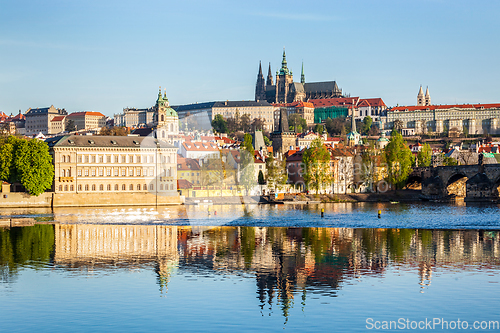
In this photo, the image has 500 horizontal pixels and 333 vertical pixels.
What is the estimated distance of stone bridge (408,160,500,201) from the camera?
87.7m

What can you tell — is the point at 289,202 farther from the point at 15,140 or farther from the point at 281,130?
the point at 281,130

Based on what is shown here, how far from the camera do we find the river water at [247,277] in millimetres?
21125

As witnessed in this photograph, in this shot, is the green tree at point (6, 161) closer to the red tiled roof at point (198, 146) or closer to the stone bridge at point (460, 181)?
the red tiled roof at point (198, 146)

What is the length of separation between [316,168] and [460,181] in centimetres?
2531

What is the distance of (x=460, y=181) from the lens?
100000mm

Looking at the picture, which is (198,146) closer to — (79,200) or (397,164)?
(397,164)

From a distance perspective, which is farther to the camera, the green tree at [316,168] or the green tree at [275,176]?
the green tree at [316,168]

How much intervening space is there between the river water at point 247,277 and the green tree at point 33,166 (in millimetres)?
20245

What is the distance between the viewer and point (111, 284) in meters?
26.4

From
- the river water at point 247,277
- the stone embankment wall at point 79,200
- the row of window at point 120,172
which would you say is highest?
the row of window at point 120,172

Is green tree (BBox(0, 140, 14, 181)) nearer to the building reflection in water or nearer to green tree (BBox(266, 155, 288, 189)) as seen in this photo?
the building reflection in water

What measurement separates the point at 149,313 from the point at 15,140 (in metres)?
56.6

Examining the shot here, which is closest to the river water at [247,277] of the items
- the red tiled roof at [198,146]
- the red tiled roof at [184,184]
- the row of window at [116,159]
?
the row of window at [116,159]

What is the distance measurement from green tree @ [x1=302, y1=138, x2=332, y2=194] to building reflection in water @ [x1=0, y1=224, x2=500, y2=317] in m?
40.2
